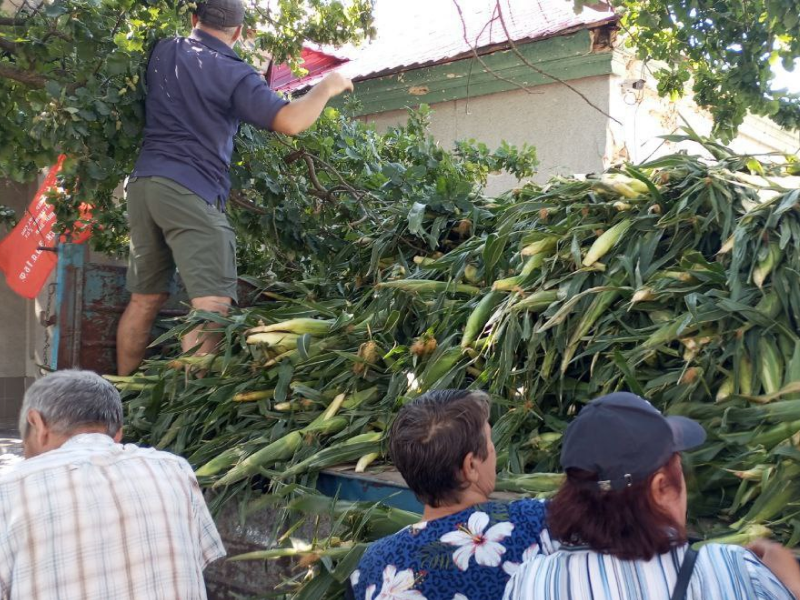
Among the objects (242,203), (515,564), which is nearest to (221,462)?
(515,564)

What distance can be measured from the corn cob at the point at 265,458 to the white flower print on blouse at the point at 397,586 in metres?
0.94

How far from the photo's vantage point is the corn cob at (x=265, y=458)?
2814mm

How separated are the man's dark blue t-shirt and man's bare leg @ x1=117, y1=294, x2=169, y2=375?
529 millimetres

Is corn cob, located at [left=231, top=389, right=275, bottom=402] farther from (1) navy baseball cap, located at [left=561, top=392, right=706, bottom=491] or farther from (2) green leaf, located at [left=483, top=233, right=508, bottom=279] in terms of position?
(1) navy baseball cap, located at [left=561, top=392, right=706, bottom=491]

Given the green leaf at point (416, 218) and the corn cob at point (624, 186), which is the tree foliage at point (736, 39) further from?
the green leaf at point (416, 218)

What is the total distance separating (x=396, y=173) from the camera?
466 cm

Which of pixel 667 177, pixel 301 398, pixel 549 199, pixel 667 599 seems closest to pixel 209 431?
pixel 301 398

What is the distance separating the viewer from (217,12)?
158 inches

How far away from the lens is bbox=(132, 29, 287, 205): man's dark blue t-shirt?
3.85 meters

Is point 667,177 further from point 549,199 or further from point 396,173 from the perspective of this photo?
point 396,173

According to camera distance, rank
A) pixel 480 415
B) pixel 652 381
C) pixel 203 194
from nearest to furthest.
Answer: pixel 480 415
pixel 652 381
pixel 203 194

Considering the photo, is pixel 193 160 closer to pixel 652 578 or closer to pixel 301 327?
pixel 301 327

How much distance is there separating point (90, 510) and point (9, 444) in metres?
6.12

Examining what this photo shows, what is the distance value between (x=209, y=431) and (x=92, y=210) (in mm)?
2046
